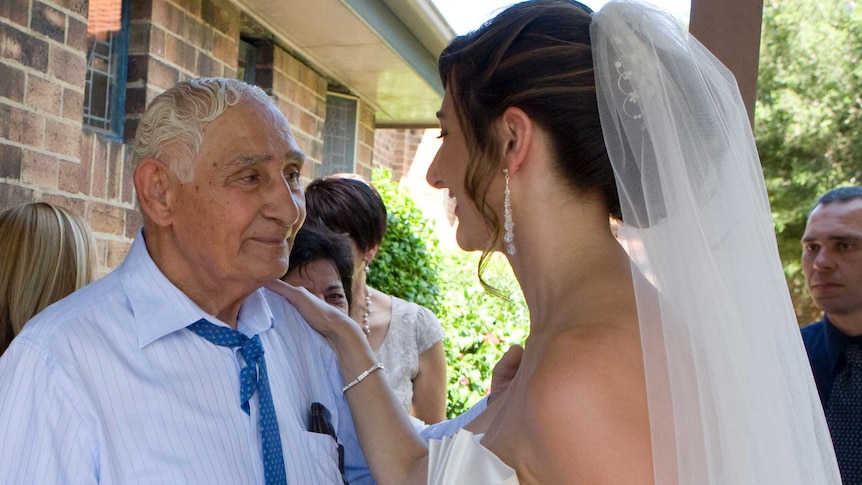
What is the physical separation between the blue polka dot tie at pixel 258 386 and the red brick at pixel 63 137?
188 centimetres

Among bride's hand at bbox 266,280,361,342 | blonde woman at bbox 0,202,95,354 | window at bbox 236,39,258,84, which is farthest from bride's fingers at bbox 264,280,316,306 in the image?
window at bbox 236,39,258,84

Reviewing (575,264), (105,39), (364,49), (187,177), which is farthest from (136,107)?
(575,264)

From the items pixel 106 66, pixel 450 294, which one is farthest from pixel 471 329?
pixel 106 66

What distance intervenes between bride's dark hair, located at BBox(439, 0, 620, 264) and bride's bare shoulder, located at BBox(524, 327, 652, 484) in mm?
380

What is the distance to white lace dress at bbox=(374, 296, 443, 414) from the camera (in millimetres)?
4414

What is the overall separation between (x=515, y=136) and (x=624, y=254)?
1.11 ft

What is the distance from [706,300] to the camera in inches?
74.2

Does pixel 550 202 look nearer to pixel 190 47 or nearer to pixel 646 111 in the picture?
pixel 646 111

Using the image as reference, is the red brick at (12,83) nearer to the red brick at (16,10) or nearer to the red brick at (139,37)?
the red brick at (16,10)

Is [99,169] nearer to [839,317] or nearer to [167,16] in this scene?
[167,16]

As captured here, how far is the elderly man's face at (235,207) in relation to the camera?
96.5 inches

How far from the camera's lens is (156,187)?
2484 millimetres

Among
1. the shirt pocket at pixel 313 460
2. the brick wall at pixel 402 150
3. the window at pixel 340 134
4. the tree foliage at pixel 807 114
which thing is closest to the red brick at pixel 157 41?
the window at pixel 340 134

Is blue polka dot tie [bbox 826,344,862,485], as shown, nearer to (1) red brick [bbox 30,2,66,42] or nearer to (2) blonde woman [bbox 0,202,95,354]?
(2) blonde woman [bbox 0,202,95,354]
